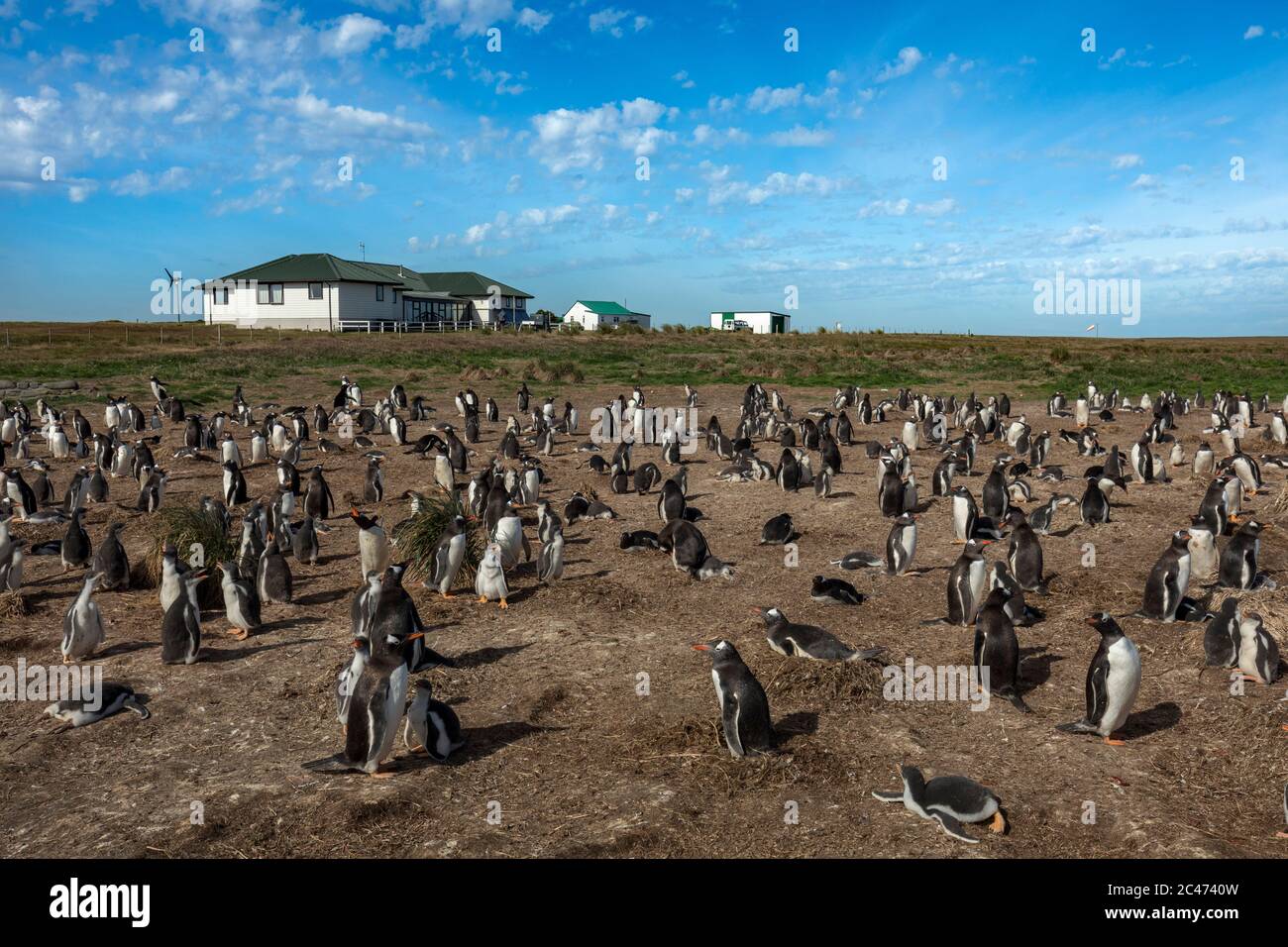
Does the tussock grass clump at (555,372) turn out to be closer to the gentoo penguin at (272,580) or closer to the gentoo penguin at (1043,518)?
the gentoo penguin at (1043,518)

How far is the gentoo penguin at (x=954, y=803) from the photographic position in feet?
20.0

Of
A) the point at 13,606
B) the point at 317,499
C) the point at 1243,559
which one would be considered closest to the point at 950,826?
the point at 1243,559

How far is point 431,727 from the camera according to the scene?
7352mm

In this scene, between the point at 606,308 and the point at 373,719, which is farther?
the point at 606,308

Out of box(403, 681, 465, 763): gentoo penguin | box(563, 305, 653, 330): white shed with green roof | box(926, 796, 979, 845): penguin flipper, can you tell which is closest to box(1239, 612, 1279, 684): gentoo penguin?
box(926, 796, 979, 845): penguin flipper

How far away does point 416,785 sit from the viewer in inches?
270

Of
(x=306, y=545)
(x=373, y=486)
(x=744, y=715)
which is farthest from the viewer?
(x=373, y=486)

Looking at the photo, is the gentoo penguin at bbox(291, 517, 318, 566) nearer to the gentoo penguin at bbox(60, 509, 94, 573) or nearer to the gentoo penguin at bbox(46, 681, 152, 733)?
the gentoo penguin at bbox(60, 509, 94, 573)

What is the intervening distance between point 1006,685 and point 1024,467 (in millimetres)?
11561

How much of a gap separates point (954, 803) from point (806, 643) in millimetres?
3003

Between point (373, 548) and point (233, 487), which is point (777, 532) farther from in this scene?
point (233, 487)
